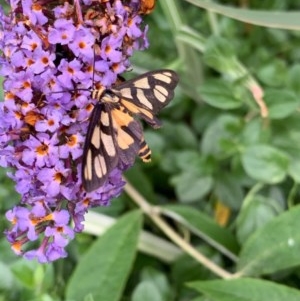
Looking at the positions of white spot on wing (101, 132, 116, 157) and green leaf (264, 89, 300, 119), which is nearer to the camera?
white spot on wing (101, 132, 116, 157)

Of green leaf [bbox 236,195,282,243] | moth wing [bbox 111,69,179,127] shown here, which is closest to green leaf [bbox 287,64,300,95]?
green leaf [bbox 236,195,282,243]

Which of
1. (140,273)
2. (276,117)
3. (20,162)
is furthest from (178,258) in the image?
(20,162)

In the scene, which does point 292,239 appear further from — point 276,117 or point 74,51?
point 74,51

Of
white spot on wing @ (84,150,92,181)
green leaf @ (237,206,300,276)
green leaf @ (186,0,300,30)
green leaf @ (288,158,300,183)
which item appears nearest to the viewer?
white spot on wing @ (84,150,92,181)

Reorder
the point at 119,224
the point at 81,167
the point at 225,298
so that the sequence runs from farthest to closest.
Result: 1. the point at 119,224
2. the point at 225,298
3. the point at 81,167

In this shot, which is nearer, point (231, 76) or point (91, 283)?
point (91, 283)

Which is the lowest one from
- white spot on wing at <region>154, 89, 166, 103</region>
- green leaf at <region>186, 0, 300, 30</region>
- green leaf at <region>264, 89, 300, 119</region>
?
green leaf at <region>264, 89, 300, 119</region>

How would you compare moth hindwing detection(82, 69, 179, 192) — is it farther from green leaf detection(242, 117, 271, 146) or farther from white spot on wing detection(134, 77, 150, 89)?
green leaf detection(242, 117, 271, 146)
